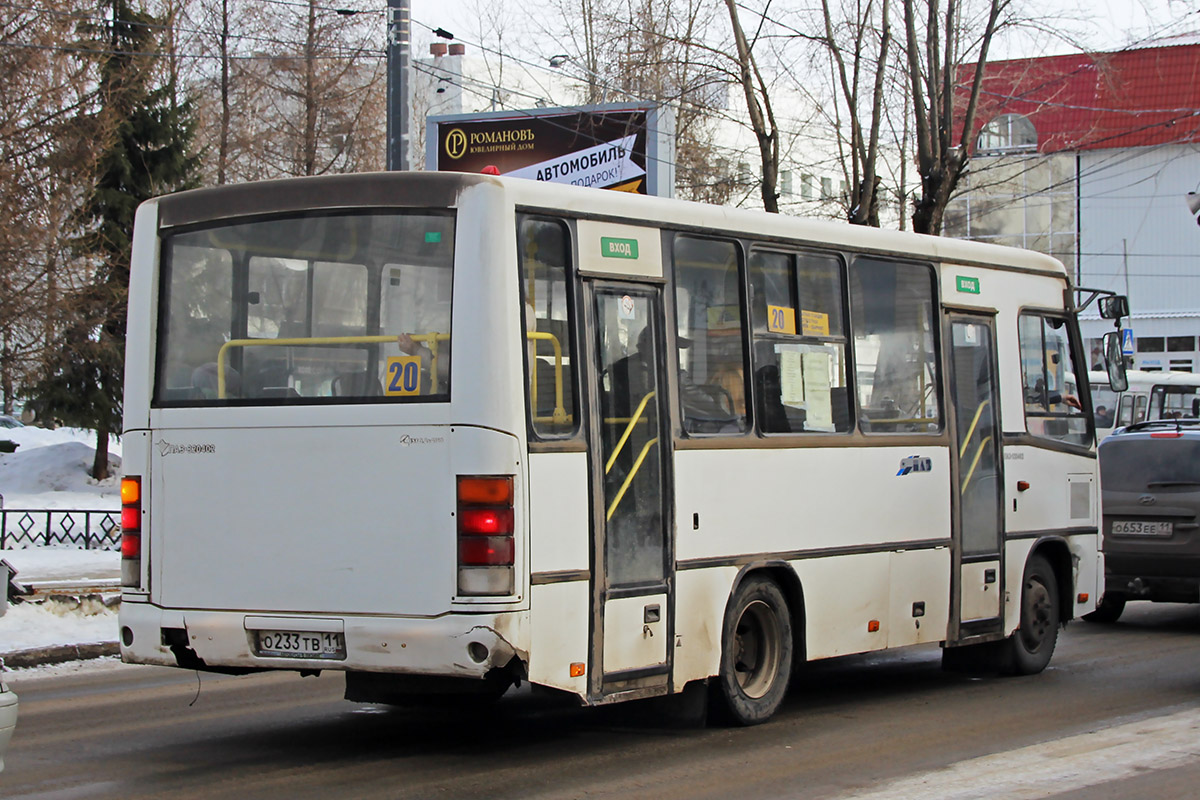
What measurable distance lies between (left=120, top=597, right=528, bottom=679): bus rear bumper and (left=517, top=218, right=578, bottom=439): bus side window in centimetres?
102

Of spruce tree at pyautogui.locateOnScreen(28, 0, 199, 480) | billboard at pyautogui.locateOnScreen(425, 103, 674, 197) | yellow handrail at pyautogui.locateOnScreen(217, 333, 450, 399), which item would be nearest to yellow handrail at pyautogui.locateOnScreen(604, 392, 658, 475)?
yellow handrail at pyautogui.locateOnScreen(217, 333, 450, 399)

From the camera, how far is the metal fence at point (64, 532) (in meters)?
22.2

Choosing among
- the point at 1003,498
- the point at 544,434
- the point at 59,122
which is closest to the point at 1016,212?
the point at 59,122

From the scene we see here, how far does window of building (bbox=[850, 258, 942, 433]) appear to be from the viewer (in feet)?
32.2

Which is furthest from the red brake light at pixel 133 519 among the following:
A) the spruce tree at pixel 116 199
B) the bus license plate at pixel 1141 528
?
the spruce tree at pixel 116 199

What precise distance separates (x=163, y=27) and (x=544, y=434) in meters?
27.0

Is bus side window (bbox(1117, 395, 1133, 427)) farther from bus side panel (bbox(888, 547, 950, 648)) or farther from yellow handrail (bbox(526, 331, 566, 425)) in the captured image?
yellow handrail (bbox(526, 331, 566, 425))

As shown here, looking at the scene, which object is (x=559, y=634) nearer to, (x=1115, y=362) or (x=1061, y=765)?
(x=1061, y=765)

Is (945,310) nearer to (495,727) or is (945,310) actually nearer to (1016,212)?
(495,727)

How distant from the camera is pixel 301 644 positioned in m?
7.45

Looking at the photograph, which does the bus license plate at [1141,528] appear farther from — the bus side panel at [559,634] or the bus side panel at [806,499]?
the bus side panel at [559,634]

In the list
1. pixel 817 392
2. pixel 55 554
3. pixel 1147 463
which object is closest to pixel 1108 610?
pixel 1147 463

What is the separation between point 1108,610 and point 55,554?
13644mm

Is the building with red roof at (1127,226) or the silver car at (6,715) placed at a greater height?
the building with red roof at (1127,226)
